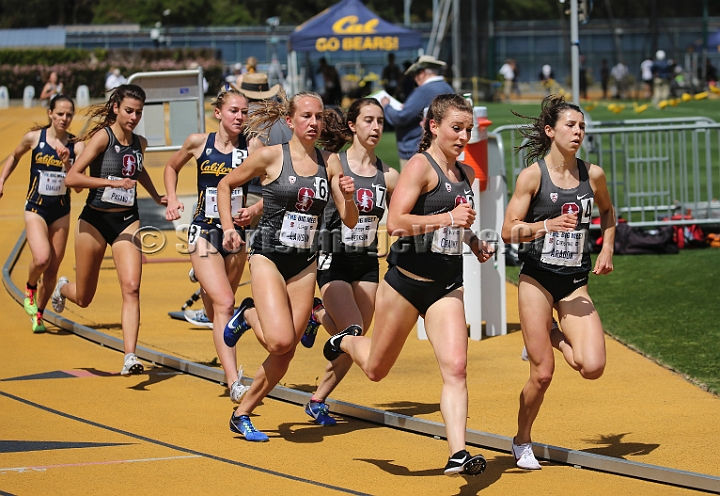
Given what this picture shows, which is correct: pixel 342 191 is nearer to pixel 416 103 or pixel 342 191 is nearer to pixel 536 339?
pixel 536 339

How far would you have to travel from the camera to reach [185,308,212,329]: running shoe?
10.6 metres

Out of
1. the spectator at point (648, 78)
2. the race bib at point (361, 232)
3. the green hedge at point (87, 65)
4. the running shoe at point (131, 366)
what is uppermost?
the green hedge at point (87, 65)

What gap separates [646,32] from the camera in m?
56.8

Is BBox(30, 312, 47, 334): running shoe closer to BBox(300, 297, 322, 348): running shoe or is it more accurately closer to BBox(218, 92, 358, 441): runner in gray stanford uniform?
BBox(300, 297, 322, 348): running shoe

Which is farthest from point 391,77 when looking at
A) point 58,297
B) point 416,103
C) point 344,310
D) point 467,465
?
point 467,465

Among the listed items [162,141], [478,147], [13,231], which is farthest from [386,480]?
[13,231]

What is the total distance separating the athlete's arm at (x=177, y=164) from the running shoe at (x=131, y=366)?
1262 millimetres

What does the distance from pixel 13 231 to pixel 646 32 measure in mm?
46625

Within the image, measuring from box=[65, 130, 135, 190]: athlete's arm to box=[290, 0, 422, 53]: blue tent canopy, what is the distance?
25.7 metres

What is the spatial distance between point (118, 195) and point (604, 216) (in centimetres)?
428

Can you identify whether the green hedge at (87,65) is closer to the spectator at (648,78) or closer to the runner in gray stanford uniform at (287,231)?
the spectator at (648,78)

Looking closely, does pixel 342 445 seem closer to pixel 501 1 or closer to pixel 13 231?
pixel 13 231

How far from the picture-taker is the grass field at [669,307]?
8.96 metres

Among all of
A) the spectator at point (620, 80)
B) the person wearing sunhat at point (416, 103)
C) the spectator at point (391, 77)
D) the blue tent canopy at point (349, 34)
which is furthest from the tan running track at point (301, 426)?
the spectator at point (620, 80)
